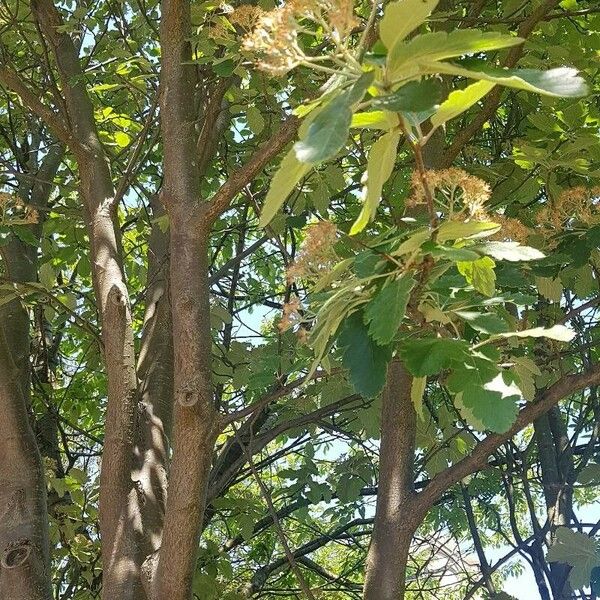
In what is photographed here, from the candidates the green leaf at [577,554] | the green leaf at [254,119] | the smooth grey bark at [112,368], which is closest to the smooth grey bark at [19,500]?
the smooth grey bark at [112,368]

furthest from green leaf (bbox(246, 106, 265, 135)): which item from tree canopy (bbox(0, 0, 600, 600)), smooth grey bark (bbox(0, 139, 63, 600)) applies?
smooth grey bark (bbox(0, 139, 63, 600))

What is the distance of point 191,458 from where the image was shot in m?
1.62

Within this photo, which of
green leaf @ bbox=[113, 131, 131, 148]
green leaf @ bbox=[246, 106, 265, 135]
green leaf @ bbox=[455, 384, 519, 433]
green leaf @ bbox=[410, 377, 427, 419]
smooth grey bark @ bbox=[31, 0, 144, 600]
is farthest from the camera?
green leaf @ bbox=[113, 131, 131, 148]

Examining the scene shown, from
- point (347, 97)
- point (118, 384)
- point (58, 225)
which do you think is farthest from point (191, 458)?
point (58, 225)

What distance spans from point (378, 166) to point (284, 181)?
109 mm

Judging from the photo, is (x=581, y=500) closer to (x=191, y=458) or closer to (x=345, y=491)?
(x=345, y=491)

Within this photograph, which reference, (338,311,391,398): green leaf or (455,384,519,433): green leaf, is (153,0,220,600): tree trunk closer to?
(338,311,391,398): green leaf

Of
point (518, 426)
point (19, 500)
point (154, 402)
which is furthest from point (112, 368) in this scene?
point (518, 426)

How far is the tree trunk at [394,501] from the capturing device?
1733 mm

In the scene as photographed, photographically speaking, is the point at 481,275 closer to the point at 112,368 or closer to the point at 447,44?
the point at 447,44

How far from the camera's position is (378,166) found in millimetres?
915

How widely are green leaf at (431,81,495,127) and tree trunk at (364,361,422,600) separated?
3.20 feet

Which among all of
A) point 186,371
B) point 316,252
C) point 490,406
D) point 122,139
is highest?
point 122,139

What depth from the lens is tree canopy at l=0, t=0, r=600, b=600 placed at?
0.93 meters
